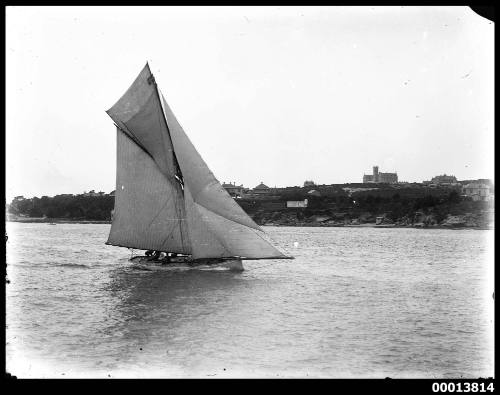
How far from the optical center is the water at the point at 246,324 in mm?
15461

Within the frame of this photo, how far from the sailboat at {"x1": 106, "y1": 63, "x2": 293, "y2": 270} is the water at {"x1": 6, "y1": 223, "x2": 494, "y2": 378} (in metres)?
1.70

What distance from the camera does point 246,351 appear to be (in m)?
16.9

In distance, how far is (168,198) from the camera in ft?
107

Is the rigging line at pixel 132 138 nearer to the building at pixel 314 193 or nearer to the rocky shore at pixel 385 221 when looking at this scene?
the rocky shore at pixel 385 221

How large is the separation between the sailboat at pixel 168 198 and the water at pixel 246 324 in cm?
170

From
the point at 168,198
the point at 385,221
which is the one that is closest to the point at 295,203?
the point at 385,221

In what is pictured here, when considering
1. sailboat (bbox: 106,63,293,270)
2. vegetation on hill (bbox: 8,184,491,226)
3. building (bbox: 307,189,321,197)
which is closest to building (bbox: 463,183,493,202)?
vegetation on hill (bbox: 8,184,491,226)

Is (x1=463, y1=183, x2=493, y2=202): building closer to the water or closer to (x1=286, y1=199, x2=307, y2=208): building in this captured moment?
(x1=286, y1=199, x2=307, y2=208): building

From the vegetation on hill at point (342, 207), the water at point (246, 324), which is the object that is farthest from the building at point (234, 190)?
the water at point (246, 324)

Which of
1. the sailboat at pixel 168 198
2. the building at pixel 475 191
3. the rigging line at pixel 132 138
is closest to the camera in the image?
the sailboat at pixel 168 198

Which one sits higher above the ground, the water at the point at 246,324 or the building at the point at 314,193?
the building at the point at 314,193

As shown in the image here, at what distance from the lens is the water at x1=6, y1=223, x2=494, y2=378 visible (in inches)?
609
